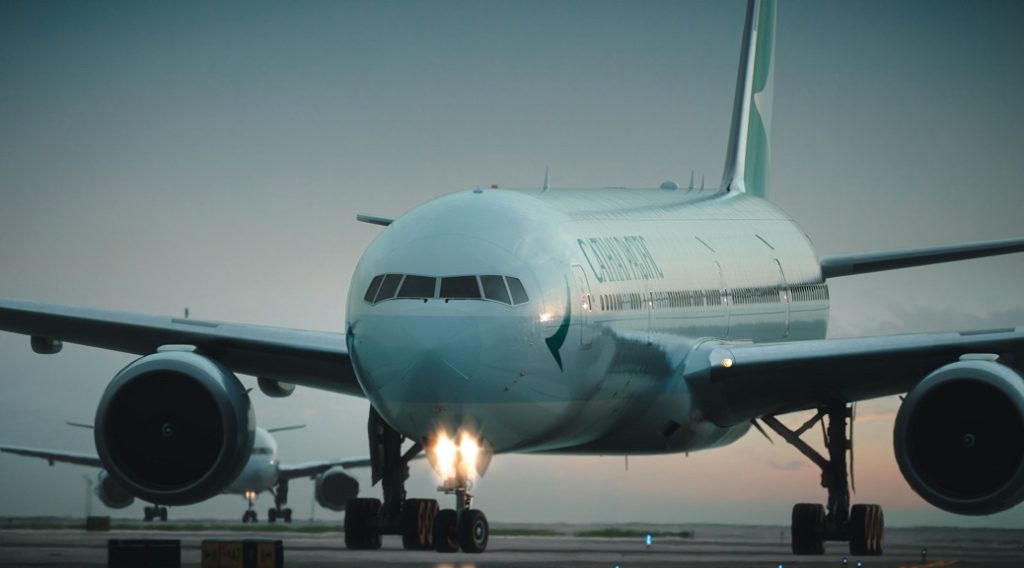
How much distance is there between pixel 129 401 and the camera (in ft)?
107

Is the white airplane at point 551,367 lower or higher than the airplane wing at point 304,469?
lower

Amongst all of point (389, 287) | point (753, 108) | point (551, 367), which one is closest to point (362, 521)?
point (551, 367)

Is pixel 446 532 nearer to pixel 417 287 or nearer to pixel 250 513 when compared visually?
pixel 417 287

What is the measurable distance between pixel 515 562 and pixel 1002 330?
7997 millimetres

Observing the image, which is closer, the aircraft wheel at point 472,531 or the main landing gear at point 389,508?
the aircraft wheel at point 472,531

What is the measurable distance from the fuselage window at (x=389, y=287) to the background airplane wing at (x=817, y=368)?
24.0 ft

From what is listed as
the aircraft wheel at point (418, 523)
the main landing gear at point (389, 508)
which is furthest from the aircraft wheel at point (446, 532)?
the aircraft wheel at point (418, 523)

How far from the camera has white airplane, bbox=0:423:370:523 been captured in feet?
252

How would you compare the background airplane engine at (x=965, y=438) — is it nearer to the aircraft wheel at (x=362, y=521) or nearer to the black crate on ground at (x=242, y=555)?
the aircraft wheel at (x=362, y=521)

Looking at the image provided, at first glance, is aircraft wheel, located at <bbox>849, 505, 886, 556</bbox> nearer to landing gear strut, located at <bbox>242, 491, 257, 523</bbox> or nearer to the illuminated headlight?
the illuminated headlight

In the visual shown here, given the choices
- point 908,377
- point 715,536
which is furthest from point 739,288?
point 715,536

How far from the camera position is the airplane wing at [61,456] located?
261ft

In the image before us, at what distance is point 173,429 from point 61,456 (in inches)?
2044

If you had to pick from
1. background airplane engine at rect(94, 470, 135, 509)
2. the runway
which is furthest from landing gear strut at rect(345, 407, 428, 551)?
background airplane engine at rect(94, 470, 135, 509)
